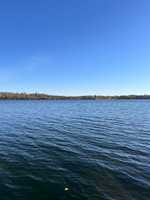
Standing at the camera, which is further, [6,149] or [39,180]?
[6,149]

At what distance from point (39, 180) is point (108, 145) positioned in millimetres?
9775

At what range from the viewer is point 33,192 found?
7.90m

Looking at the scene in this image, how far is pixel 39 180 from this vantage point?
905 cm

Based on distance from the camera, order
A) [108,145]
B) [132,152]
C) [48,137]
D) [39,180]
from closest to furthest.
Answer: [39,180]
[132,152]
[108,145]
[48,137]

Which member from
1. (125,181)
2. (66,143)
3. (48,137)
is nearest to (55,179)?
(125,181)

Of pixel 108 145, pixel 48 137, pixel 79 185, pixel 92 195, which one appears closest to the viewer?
pixel 92 195

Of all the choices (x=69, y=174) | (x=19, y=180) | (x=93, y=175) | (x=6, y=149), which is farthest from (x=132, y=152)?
(x=6, y=149)

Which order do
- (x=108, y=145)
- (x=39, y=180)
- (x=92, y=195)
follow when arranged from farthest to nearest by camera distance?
A: (x=108, y=145)
(x=39, y=180)
(x=92, y=195)

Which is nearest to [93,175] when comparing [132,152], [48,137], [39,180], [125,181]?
[125,181]

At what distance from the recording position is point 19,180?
9.01 metres

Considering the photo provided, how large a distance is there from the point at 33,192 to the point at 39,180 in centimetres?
115

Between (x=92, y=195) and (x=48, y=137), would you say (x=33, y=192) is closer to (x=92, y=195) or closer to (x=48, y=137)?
(x=92, y=195)

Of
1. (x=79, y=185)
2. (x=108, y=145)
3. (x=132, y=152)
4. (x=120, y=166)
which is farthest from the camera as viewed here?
(x=108, y=145)

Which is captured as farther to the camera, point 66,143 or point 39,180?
point 66,143
